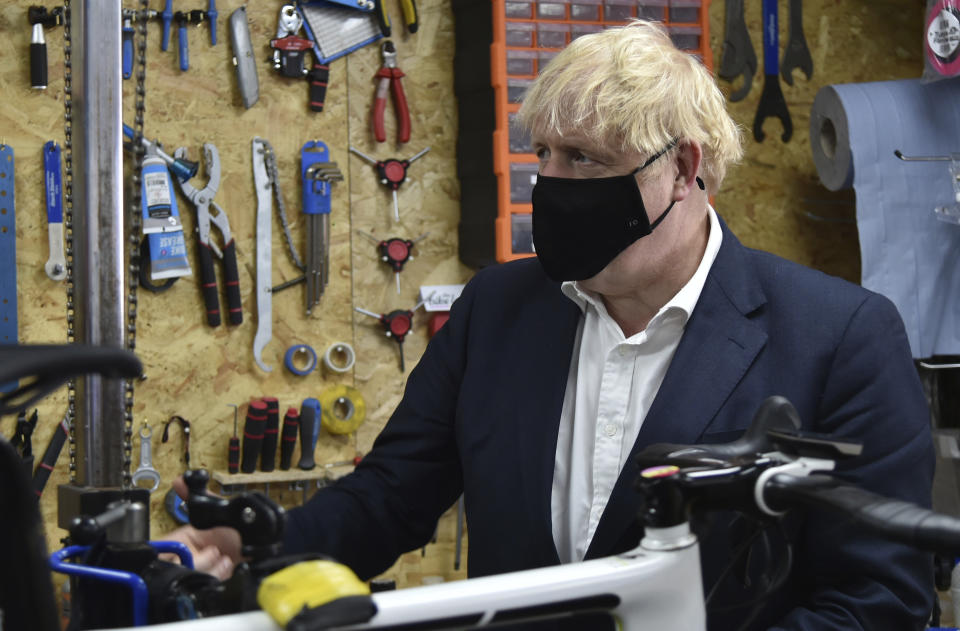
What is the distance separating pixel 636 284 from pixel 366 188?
5.58 feet

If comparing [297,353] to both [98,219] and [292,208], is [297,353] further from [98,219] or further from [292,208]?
[98,219]

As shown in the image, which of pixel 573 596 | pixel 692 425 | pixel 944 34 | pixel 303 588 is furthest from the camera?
pixel 944 34

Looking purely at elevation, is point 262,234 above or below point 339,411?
above

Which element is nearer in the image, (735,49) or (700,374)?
(700,374)

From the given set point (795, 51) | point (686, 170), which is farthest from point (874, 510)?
point (795, 51)

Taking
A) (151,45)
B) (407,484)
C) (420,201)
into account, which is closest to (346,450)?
(420,201)

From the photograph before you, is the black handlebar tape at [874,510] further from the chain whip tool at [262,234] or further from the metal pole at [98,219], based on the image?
the chain whip tool at [262,234]

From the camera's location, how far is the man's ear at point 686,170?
1.42 meters

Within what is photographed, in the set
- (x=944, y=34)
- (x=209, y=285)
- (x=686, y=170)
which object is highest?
(x=944, y=34)

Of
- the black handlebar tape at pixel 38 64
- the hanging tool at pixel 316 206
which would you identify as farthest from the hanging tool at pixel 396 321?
the black handlebar tape at pixel 38 64

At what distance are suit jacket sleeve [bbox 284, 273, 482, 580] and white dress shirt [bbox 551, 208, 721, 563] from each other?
192 millimetres

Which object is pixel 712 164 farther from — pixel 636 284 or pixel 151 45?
pixel 151 45

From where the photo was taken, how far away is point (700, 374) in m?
1.33

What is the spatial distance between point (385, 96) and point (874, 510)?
239cm
